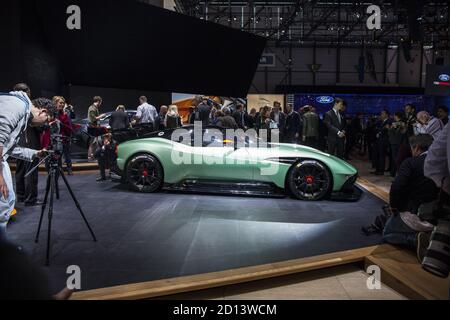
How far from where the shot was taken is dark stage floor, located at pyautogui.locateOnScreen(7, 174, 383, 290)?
351cm

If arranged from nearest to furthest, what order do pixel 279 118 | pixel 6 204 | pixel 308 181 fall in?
pixel 6 204 → pixel 308 181 → pixel 279 118

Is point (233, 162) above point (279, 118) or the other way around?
the other way around

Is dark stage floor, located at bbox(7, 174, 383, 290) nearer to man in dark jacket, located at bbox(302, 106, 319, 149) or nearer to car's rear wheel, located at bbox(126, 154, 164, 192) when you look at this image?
car's rear wheel, located at bbox(126, 154, 164, 192)

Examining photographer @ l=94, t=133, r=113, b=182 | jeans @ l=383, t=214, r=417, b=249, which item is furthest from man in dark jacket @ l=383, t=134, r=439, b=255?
photographer @ l=94, t=133, r=113, b=182

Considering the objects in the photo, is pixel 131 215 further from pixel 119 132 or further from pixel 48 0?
pixel 48 0

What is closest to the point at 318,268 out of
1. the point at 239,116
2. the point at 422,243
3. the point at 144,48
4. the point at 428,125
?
the point at 422,243

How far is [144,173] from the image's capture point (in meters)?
6.61

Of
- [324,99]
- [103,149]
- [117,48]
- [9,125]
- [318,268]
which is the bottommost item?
[318,268]

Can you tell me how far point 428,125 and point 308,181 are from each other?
8.71 ft

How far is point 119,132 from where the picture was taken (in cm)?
738

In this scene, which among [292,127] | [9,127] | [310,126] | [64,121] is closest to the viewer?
[9,127]

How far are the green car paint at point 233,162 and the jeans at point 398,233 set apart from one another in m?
2.08

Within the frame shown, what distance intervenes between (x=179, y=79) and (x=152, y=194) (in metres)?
5.11

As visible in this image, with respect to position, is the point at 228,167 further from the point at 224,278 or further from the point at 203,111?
the point at 203,111
